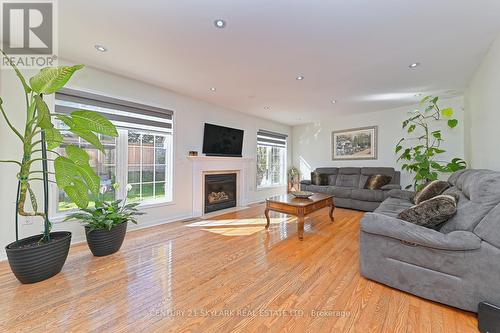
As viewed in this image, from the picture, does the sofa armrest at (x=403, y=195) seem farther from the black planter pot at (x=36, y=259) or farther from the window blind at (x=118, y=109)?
the black planter pot at (x=36, y=259)

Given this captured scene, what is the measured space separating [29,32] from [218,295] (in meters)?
3.25

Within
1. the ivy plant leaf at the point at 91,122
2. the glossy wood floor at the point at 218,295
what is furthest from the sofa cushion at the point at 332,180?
the ivy plant leaf at the point at 91,122

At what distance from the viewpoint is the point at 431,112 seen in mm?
4449

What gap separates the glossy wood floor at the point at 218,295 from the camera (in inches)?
54.8

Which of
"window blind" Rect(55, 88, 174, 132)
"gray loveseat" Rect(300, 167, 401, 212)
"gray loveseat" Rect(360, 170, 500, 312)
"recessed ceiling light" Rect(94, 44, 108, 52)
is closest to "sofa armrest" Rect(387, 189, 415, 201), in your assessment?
"gray loveseat" Rect(300, 167, 401, 212)

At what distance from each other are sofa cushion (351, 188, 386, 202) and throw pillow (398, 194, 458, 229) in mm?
2706

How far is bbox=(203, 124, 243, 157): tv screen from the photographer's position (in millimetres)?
4336

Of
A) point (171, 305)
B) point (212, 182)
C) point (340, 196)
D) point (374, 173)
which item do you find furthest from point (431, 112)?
point (171, 305)

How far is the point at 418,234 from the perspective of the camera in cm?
164

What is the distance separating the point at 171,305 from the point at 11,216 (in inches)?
92.1

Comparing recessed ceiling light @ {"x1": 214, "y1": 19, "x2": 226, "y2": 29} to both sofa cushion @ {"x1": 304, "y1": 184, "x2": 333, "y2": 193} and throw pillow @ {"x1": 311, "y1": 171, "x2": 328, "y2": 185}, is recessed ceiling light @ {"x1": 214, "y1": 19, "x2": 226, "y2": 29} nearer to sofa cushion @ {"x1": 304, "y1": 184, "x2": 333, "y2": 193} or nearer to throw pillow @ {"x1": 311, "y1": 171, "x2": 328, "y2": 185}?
sofa cushion @ {"x1": 304, "y1": 184, "x2": 333, "y2": 193}

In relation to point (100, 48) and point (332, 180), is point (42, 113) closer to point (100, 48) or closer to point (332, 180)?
point (100, 48)

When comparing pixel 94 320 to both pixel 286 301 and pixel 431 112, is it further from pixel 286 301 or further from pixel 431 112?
pixel 431 112

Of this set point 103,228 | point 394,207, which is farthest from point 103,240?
point 394,207
